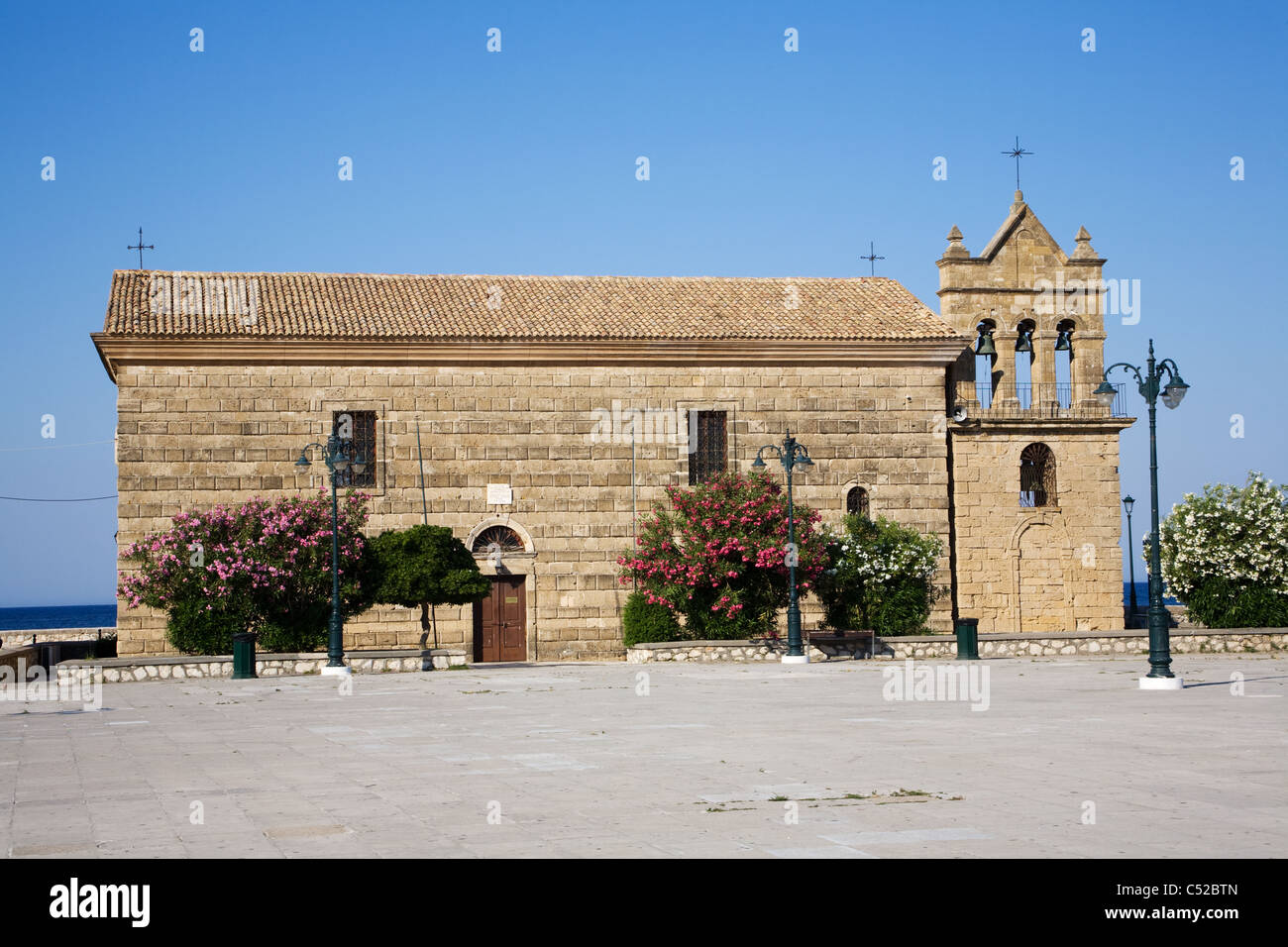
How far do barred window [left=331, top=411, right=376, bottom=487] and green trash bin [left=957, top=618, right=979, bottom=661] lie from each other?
12732 mm

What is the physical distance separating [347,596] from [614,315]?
31.7ft

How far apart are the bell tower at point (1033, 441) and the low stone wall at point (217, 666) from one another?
13633 mm

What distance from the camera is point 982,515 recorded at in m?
32.5

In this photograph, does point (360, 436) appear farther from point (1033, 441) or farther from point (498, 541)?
point (1033, 441)

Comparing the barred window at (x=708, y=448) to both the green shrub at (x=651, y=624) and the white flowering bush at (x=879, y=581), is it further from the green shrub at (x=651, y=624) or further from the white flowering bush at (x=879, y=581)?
the green shrub at (x=651, y=624)

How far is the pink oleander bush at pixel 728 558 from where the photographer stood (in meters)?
27.8

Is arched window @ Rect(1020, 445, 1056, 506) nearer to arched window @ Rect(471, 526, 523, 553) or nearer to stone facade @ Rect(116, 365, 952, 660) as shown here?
stone facade @ Rect(116, 365, 952, 660)

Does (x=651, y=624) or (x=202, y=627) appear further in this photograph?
(x=651, y=624)

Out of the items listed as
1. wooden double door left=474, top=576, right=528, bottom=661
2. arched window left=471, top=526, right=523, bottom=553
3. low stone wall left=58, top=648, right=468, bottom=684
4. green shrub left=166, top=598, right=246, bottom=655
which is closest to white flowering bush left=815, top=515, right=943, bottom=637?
wooden double door left=474, top=576, right=528, bottom=661

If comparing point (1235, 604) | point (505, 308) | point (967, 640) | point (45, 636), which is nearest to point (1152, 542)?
point (967, 640)

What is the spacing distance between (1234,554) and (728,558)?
11081mm

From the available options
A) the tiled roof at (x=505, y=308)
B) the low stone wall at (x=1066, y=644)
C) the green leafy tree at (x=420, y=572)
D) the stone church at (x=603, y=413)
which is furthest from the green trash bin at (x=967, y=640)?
the green leafy tree at (x=420, y=572)

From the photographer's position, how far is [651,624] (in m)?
29.1
